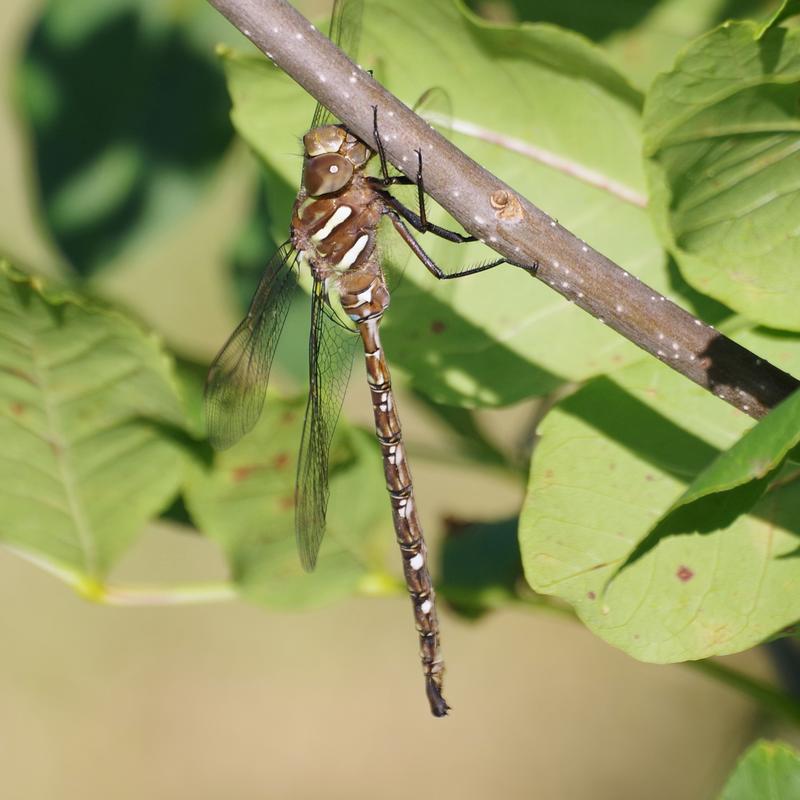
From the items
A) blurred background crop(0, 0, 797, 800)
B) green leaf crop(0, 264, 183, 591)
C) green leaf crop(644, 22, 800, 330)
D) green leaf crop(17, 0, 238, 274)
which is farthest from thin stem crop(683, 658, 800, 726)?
blurred background crop(0, 0, 797, 800)

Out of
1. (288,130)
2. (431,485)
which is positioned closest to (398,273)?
(288,130)

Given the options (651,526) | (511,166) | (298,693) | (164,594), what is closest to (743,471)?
(651,526)

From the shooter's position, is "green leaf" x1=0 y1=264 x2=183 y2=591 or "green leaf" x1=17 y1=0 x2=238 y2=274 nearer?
"green leaf" x1=0 y1=264 x2=183 y2=591

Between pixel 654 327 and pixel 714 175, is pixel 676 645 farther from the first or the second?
pixel 714 175

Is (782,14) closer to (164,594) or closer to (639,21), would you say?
(639,21)

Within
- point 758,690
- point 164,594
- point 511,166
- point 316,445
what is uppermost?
point 511,166

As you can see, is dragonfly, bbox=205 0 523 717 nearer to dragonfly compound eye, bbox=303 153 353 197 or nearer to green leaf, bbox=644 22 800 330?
dragonfly compound eye, bbox=303 153 353 197

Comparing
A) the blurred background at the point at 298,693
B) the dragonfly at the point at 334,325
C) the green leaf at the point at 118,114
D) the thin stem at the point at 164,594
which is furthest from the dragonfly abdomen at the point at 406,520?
the blurred background at the point at 298,693
